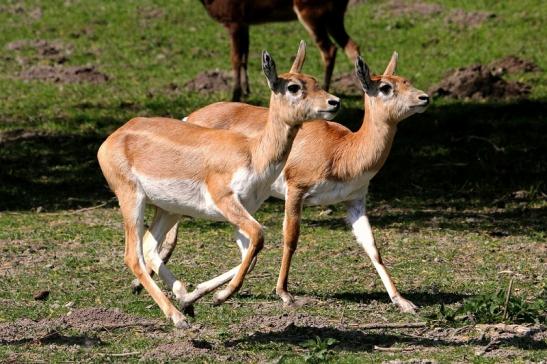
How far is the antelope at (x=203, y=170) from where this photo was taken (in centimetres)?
770

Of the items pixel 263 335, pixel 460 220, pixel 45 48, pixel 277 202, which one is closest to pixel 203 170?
pixel 263 335

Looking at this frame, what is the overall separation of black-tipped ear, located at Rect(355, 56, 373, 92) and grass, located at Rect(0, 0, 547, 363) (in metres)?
1.50

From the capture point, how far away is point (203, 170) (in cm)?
795

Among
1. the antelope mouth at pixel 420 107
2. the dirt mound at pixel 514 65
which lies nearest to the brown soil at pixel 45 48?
the dirt mound at pixel 514 65

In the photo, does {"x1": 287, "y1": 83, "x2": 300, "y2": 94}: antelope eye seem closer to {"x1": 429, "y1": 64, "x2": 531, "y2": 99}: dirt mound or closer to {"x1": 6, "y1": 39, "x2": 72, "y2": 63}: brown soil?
{"x1": 429, "y1": 64, "x2": 531, "y2": 99}: dirt mound

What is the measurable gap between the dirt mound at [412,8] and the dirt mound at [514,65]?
2627 mm

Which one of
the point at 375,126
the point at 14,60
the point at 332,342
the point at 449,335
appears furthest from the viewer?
the point at 14,60

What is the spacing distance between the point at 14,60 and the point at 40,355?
38.3ft

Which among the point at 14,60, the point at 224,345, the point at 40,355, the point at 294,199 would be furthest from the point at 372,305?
the point at 14,60

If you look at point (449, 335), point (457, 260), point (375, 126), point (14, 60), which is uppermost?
point (375, 126)

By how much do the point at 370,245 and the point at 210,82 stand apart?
8.47 m

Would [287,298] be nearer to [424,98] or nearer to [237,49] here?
[424,98]

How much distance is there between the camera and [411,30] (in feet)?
62.1

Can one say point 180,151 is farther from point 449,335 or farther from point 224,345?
point 449,335
